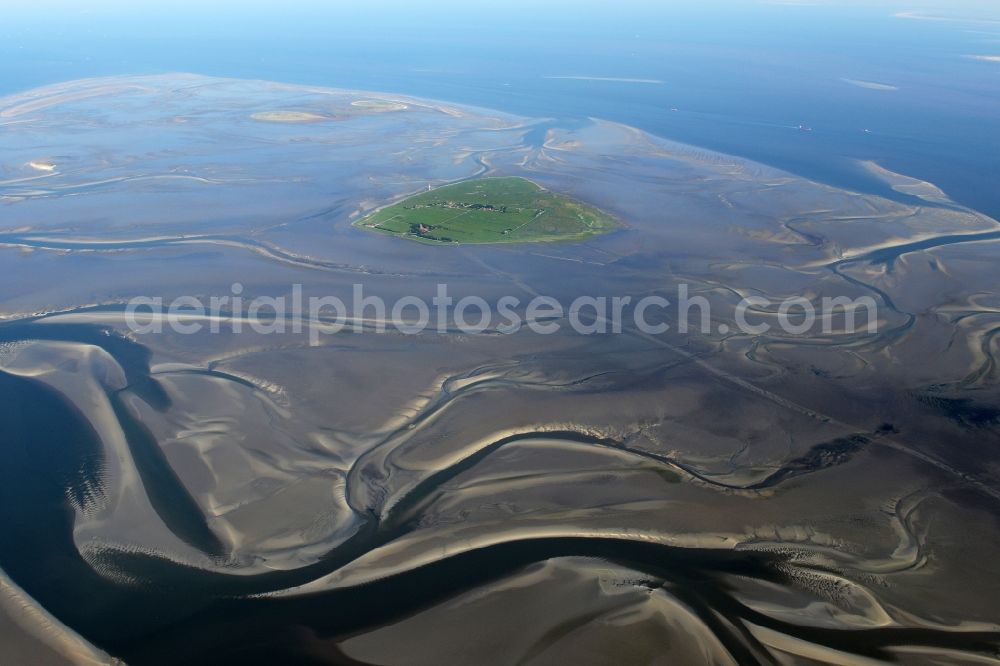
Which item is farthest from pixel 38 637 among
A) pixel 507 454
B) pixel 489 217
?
pixel 489 217

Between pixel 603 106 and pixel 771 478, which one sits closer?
pixel 771 478

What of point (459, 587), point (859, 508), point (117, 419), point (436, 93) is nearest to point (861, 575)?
point (859, 508)

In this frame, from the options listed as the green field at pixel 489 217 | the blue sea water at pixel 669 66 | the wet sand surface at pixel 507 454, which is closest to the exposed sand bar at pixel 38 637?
the wet sand surface at pixel 507 454

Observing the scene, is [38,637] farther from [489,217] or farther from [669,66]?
[669,66]

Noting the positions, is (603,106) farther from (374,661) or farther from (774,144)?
(374,661)

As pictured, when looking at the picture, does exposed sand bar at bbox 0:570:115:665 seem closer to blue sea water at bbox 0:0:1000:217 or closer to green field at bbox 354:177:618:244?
green field at bbox 354:177:618:244

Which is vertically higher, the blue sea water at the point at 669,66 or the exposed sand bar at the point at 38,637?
the blue sea water at the point at 669,66

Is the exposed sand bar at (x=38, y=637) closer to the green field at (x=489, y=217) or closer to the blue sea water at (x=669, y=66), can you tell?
the green field at (x=489, y=217)
